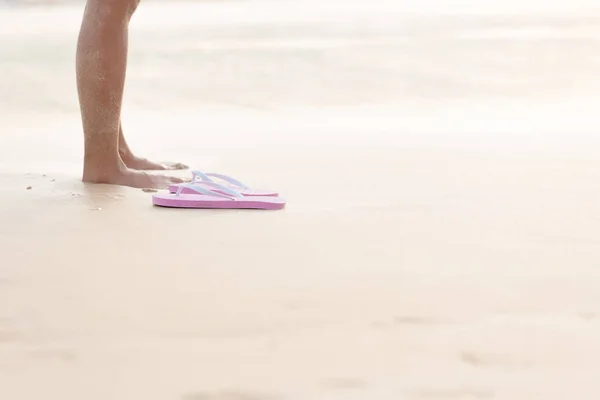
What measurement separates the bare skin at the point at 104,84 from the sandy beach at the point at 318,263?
73 mm

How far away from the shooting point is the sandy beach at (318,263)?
1.06 metres

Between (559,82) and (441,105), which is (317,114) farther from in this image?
(559,82)

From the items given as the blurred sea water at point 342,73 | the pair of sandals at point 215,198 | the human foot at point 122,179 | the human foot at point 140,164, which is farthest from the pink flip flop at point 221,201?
the blurred sea water at point 342,73

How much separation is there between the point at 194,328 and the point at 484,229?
76 cm

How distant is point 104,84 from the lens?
2.24 meters

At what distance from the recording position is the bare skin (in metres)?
2.23

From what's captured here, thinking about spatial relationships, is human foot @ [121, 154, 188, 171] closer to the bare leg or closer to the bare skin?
the bare leg

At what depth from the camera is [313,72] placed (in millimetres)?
5332

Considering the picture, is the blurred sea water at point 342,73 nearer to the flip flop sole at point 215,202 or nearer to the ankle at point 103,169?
the ankle at point 103,169

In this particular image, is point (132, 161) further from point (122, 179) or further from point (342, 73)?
point (342, 73)

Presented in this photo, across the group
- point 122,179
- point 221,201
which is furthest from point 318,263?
point 122,179

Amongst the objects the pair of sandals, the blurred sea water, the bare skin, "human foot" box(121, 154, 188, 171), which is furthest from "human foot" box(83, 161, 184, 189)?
the blurred sea water

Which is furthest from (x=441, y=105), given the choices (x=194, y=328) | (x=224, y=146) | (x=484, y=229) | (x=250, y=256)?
(x=194, y=328)

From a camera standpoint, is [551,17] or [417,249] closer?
[417,249]
